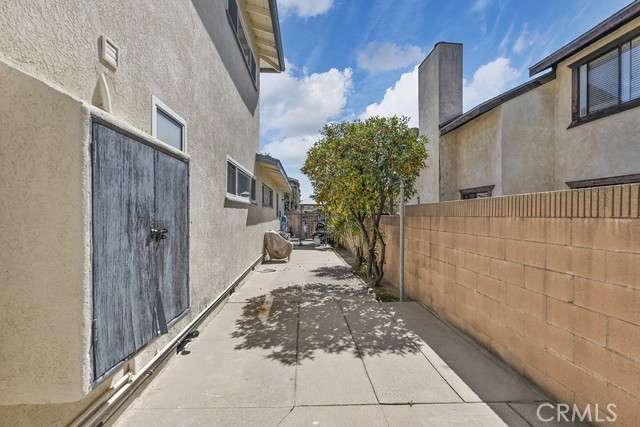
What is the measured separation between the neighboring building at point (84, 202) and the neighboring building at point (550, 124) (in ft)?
28.9

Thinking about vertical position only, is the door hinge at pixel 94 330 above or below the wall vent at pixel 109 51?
below

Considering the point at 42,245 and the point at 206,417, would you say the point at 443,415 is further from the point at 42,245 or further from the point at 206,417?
the point at 42,245

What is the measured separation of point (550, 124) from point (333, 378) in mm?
9233

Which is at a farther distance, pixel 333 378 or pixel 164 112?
pixel 164 112

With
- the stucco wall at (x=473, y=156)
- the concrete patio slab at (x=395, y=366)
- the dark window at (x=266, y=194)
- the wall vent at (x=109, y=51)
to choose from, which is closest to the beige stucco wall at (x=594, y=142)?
the stucco wall at (x=473, y=156)

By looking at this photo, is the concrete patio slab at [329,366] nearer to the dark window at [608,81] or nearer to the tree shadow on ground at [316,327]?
the tree shadow on ground at [316,327]

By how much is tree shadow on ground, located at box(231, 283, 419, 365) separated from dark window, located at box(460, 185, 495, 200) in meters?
5.32

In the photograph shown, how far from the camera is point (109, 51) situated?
2574 millimetres

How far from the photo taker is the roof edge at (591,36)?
614cm

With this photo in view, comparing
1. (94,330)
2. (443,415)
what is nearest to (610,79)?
(443,415)

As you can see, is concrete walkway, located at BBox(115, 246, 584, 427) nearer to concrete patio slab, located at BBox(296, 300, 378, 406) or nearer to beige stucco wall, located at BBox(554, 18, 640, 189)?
concrete patio slab, located at BBox(296, 300, 378, 406)

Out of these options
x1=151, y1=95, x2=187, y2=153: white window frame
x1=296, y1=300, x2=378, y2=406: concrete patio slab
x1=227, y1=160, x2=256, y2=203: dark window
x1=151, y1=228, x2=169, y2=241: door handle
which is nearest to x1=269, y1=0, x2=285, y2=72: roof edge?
x1=227, y1=160, x2=256, y2=203: dark window

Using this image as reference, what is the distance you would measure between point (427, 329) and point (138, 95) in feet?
16.5

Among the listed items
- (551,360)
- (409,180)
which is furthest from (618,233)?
(409,180)
